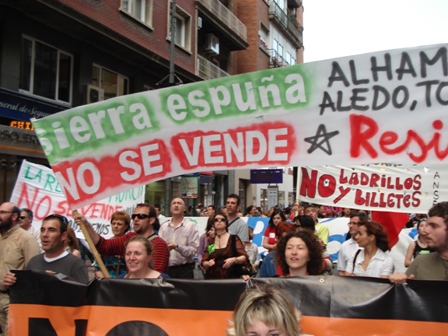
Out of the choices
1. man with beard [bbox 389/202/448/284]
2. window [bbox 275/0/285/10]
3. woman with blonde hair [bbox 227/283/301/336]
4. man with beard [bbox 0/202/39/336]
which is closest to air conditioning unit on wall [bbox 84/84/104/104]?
man with beard [bbox 0/202/39/336]

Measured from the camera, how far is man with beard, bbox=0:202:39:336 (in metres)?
4.69

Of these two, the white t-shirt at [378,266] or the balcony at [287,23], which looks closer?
the white t-shirt at [378,266]

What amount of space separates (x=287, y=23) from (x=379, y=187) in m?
30.8

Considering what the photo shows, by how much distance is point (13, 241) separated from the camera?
189 inches

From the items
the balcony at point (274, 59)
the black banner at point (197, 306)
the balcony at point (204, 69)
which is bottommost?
the black banner at point (197, 306)

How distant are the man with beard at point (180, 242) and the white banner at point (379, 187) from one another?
10.9 ft

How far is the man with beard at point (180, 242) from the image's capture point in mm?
6027

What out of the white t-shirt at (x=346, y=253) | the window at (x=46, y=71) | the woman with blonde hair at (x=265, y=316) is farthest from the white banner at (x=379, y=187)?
the window at (x=46, y=71)

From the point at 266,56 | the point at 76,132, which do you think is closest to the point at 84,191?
the point at 76,132

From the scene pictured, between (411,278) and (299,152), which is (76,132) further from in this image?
(411,278)

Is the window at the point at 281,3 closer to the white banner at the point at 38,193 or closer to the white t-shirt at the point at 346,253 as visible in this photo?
the white banner at the point at 38,193

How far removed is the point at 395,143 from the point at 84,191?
2360 mm

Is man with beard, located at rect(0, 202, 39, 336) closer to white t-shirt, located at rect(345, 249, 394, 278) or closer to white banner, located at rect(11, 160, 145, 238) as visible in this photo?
white banner, located at rect(11, 160, 145, 238)

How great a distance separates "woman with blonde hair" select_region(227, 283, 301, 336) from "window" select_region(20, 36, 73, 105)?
12423 mm
